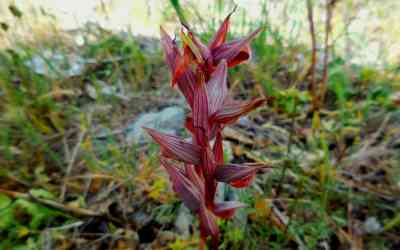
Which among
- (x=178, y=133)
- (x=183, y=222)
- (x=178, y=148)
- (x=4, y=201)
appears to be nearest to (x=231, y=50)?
(x=178, y=148)

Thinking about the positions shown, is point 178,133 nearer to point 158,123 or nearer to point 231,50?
point 158,123

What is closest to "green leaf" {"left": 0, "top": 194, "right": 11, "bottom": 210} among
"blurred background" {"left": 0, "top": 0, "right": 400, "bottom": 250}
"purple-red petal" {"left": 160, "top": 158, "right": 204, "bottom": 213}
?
"blurred background" {"left": 0, "top": 0, "right": 400, "bottom": 250}

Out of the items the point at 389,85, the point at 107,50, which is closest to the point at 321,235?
the point at 389,85

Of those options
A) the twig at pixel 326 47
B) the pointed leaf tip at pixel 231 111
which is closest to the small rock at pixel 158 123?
the twig at pixel 326 47

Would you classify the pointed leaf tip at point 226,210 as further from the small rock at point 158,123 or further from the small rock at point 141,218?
the small rock at point 158,123

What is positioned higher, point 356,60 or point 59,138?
point 356,60

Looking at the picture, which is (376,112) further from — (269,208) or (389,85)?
(269,208)
